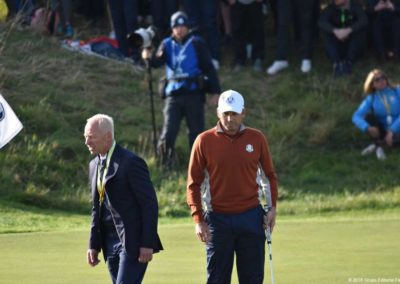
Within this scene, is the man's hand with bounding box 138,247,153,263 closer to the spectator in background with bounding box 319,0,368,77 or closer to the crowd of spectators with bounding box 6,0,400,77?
the crowd of spectators with bounding box 6,0,400,77

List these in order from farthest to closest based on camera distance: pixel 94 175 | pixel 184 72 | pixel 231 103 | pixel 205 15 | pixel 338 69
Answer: pixel 338 69 → pixel 205 15 → pixel 184 72 → pixel 231 103 → pixel 94 175

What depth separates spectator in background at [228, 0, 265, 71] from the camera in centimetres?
2206

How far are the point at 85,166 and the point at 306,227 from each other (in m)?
5.15

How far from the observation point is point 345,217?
16859 mm

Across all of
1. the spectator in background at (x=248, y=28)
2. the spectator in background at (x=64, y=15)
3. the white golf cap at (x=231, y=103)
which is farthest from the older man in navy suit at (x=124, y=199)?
the spectator in background at (x=64, y=15)

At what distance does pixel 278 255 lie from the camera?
13.3 m

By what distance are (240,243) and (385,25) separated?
1252 centimetres

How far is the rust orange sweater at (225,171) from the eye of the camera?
33.2 feet

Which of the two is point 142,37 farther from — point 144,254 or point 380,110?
point 144,254

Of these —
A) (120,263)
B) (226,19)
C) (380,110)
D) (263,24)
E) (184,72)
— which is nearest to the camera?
(120,263)

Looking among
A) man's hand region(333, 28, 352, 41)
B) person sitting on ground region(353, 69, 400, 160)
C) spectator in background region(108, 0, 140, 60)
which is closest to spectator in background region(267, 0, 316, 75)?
man's hand region(333, 28, 352, 41)

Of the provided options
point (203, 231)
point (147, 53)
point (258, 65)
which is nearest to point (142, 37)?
point (147, 53)

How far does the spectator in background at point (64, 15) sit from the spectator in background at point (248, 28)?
10.8ft

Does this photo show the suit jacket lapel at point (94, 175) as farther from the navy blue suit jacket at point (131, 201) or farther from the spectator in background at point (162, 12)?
the spectator in background at point (162, 12)
